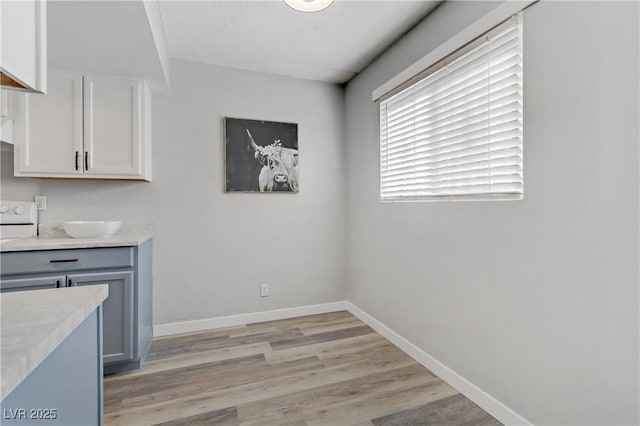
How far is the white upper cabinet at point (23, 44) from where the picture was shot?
2.39 feet

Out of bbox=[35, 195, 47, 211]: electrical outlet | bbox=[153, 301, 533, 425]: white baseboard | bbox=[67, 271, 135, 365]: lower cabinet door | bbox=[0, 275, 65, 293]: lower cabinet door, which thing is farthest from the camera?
bbox=[35, 195, 47, 211]: electrical outlet

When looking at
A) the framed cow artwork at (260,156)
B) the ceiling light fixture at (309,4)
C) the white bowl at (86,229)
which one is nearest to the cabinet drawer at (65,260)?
the white bowl at (86,229)

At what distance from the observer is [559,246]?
4.63ft

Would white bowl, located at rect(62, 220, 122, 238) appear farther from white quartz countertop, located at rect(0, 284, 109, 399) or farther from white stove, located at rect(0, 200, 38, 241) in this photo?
white quartz countertop, located at rect(0, 284, 109, 399)

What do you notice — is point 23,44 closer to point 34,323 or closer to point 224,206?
point 34,323

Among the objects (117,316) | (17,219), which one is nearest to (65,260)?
(117,316)

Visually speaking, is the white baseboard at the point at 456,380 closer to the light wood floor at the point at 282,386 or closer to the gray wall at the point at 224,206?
the light wood floor at the point at 282,386

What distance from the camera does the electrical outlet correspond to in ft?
8.15

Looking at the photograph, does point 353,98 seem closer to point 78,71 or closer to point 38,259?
point 78,71

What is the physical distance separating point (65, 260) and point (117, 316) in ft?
1.65

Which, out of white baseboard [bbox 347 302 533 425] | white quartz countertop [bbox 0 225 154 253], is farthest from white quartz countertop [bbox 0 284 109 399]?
white baseboard [bbox 347 302 533 425]

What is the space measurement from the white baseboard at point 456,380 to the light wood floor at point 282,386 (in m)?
0.04

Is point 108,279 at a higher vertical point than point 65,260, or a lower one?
lower

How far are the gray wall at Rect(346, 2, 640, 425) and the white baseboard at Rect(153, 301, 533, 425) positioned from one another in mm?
62
